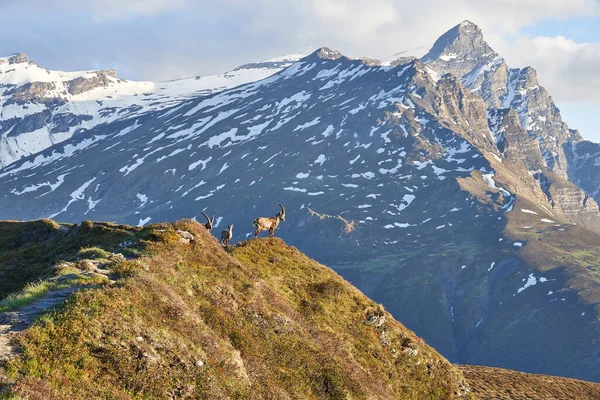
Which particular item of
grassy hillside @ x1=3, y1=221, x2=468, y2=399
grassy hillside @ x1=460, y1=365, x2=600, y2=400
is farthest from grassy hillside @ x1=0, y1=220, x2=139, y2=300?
grassy hillside @ x1=460, y1=365, x2=600, y2=400

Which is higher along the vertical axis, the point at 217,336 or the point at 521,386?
the point at 217,336

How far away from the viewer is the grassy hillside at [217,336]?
17.5 meters

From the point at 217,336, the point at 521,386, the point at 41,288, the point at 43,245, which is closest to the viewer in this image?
the point at 41,288

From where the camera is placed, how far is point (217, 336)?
907 inches

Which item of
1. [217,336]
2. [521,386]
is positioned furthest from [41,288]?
[521,386]

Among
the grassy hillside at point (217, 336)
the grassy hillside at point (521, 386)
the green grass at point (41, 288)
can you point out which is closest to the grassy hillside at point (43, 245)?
the grassy hillside at point (217, 336)

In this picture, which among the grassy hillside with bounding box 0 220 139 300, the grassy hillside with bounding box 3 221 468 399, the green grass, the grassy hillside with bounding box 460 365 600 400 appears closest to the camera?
the grassy hillside with bounding box 3 221 468 399

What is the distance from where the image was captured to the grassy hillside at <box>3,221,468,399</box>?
17.5m

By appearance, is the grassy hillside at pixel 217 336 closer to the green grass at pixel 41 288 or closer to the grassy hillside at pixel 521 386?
the green grass at pixel 41 288

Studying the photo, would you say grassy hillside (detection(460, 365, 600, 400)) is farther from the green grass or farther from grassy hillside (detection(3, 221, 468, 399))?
the green grass

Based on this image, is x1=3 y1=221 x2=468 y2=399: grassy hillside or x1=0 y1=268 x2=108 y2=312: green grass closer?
x1=3 y1=221 x2=468 y2=399: grassy hillside

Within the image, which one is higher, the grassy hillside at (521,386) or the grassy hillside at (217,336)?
the grassy hillside at (217,336)

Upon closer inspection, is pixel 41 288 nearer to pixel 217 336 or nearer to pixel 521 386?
pixel 217 336

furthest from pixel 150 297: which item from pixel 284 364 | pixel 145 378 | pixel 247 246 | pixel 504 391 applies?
pixel 504 391
